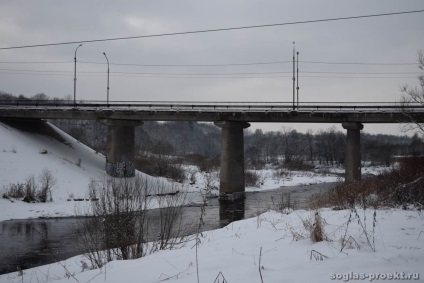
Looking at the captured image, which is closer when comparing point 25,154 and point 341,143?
point 25,154

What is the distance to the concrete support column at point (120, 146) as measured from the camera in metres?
34.3

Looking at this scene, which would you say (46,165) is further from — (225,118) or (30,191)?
(225,118)

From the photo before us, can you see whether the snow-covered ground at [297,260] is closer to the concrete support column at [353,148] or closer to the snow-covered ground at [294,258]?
the snow-covered ground at [294,258]

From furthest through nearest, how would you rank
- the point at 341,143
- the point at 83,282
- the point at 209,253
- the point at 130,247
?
the point at 341,143
the point at 130,247
the point at 209,253
the point at 83,282

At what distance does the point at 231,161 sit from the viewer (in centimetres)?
3372

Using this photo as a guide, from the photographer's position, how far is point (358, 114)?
3191 centimetres

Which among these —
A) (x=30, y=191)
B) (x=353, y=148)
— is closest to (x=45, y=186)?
(x=30, y=191)

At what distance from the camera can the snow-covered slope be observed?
23047 millimetres

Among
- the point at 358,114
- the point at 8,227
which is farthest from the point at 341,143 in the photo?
the point at 8,227

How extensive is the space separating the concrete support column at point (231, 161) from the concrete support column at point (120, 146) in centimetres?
916

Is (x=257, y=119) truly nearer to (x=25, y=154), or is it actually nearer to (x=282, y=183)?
(x=282, y=183)

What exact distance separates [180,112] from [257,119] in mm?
7726

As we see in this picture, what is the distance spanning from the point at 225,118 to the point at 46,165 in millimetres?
16896

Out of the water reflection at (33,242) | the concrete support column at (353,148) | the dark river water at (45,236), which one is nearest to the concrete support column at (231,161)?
the dark river water at (45,236)
